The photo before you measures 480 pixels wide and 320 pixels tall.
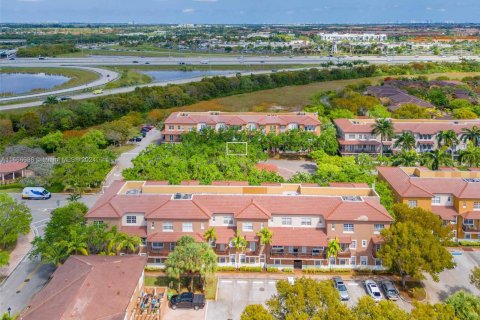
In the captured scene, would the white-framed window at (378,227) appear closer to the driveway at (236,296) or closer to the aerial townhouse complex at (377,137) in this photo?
the driveway at (236,296)

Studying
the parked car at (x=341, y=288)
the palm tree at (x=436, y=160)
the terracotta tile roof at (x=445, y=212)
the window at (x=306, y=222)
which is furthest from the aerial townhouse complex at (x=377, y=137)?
the parked car at (x=341, y=288)

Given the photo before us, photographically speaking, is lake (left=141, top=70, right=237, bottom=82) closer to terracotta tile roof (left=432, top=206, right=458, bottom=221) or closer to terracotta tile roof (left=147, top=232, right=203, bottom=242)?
terracotta tile roof (left=432, top=206, right=458, bottom=221)

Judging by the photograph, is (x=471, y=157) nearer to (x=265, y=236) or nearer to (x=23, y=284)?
(x=265, y=236)

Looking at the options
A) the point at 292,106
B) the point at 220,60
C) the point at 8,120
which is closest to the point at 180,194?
the point at 8,120

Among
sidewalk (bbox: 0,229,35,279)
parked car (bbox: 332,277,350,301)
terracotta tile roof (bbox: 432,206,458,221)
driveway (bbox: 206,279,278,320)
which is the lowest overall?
driveway (bbox: 206,279,278,320)

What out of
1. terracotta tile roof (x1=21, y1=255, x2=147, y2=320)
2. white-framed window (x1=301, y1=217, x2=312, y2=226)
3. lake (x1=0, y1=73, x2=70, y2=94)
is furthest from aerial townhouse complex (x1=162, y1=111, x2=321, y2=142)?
lake (x1=0, y1=73, x2=70, y2=94)

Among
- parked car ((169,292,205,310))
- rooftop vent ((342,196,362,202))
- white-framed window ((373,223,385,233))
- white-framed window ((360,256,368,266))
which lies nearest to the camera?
parked car ((169,292,205,310))
